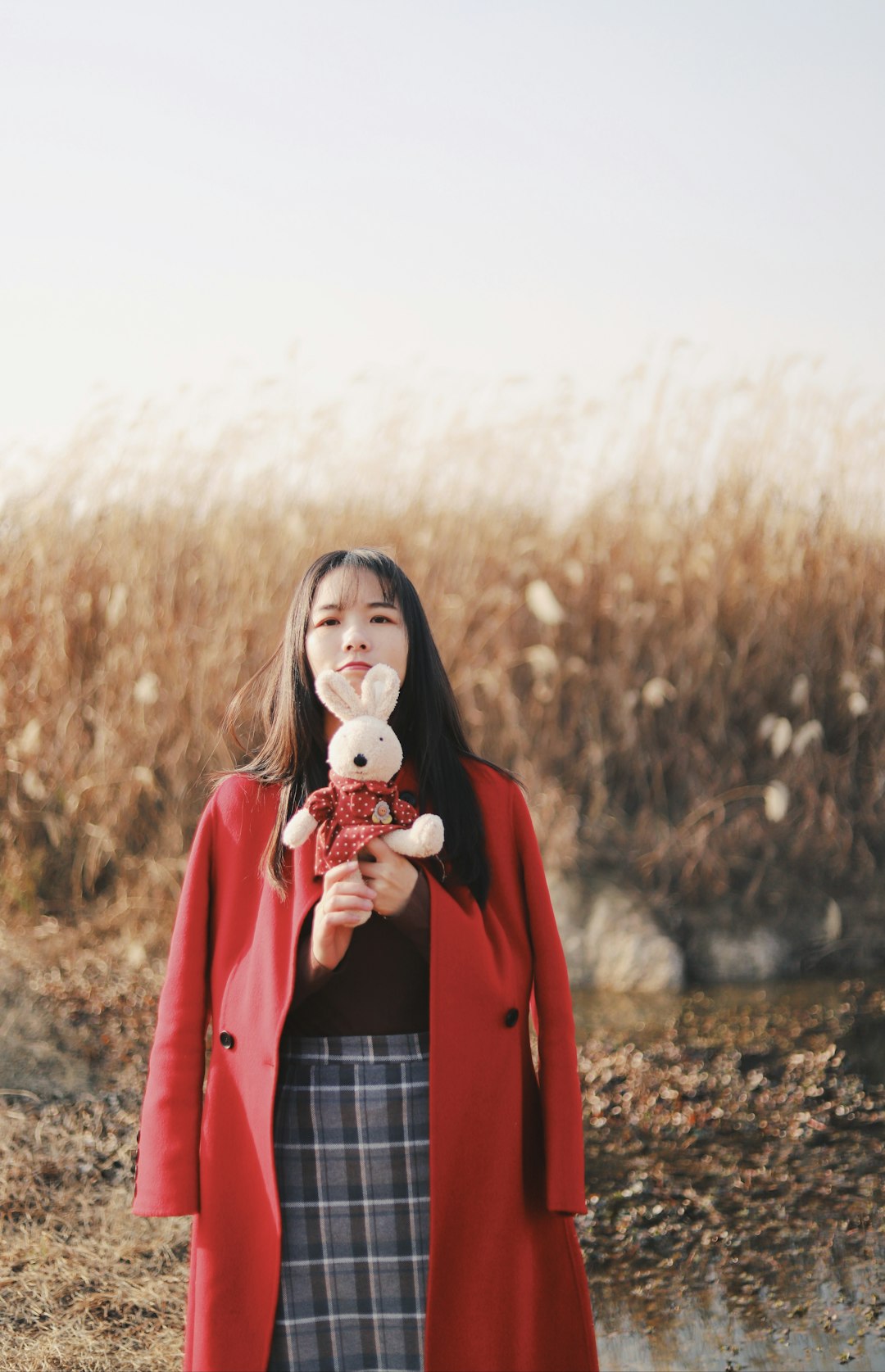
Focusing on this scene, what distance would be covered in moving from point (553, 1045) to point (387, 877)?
282 mm

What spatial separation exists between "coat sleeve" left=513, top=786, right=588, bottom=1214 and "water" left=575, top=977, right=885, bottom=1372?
1010mm

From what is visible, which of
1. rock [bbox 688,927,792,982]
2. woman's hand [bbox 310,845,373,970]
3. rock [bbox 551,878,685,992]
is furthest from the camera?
rock [bbox 688,927,792,982]

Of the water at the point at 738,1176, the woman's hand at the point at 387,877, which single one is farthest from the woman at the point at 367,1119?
the water at the point at 738,1176

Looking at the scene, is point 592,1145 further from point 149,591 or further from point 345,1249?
point 149,591

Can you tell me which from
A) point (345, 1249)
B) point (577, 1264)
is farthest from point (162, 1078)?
point (577, 1264)

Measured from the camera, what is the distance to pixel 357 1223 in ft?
4.17

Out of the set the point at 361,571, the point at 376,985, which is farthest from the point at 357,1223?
the point at 361,571

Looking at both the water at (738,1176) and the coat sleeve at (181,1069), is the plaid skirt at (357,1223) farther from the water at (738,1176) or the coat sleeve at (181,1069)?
the water at (738,1176)

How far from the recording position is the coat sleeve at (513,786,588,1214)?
1280mm

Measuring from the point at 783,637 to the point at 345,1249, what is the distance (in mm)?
3451

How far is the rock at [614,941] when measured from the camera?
3.79 metres

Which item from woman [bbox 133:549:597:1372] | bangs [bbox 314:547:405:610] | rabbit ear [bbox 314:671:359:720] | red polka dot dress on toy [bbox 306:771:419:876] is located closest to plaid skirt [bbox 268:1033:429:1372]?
woman [bbox 133:549:597:1372]

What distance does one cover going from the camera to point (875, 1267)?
237cm

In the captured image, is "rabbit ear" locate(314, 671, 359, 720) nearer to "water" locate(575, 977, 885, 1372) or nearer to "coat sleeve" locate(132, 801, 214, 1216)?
"coat sleeve" locate(132, 801, 214, 1216)
